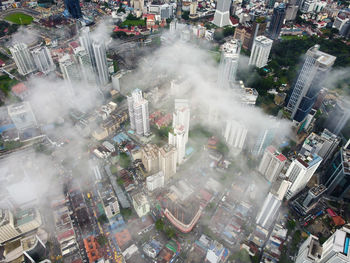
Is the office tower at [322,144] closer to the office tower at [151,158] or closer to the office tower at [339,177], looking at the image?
the office tower at [339,177]

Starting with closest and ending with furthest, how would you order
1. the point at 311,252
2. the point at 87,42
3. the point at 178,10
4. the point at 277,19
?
the point at 311,252, the point at 87,42, the point at 277,19, the point at 178,10

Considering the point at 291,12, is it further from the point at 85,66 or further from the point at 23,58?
the point at 23,58

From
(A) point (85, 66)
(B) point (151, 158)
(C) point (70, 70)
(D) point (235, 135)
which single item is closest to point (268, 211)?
(D) point (235, 135)

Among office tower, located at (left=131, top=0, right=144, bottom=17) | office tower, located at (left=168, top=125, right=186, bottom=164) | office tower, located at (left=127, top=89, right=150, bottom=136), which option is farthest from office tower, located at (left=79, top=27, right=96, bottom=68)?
office tower, located at (left=131, top=0, right=144, bottom=17)

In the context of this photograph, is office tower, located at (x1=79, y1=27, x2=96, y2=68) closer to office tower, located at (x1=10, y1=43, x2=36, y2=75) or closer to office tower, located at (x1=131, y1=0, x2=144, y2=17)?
office tower, located at (x1=10, y1=43, x2=36, y2=75)

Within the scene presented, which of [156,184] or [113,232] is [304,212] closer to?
[156,184]

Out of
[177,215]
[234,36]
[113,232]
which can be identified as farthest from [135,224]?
[234,36]
